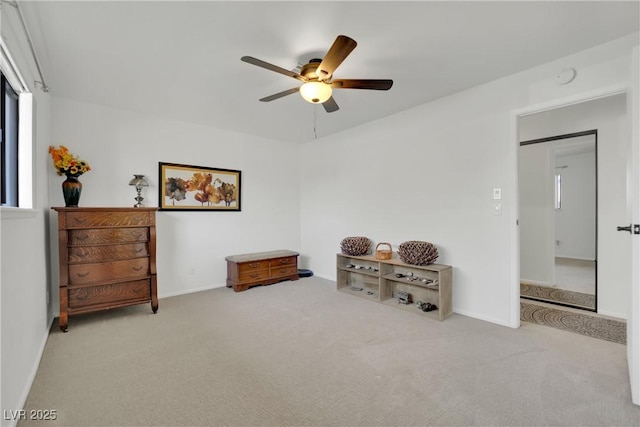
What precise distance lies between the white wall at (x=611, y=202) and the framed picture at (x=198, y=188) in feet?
13.8

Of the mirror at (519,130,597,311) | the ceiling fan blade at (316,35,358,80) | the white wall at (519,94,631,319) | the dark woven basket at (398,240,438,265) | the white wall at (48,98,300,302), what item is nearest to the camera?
the ceiling fan blade at (316,35,358,80)

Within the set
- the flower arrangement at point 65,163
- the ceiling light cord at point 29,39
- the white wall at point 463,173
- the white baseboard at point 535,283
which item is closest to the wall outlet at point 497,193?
the white wall at point 463,173

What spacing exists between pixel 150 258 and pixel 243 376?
1934 mm

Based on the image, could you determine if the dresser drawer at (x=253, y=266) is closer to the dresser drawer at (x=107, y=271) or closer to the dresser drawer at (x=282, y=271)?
the dresser drawer at (x=282, y=271)

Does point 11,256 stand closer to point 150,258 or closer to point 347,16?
point 150,258

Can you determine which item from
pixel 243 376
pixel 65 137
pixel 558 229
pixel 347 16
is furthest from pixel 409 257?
pixel 558 229

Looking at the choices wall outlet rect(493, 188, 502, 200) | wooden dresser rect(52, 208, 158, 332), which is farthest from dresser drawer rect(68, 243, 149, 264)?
wall outlet rect(493, 188, 502, 200)

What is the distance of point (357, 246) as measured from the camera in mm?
3924

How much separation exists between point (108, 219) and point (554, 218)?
19.4 feet

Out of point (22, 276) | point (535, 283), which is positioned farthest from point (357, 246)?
point (22, 276)

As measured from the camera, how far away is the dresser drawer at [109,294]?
9.20 ft

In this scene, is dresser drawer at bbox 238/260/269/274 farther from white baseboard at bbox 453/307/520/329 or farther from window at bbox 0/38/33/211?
white baseboard at bbox 453/307/520/329

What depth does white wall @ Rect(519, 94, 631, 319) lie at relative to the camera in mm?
3049

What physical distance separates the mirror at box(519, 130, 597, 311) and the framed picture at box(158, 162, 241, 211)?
4394mm
